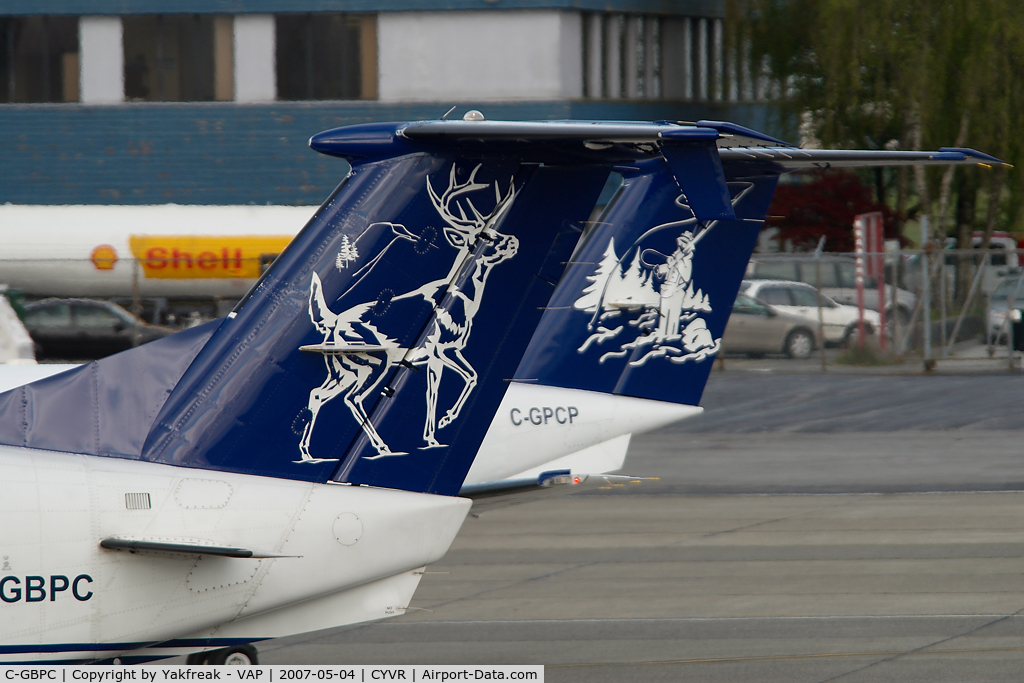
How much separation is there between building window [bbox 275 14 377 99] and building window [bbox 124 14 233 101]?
1.50 metres

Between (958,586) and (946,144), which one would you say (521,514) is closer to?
(958,586)

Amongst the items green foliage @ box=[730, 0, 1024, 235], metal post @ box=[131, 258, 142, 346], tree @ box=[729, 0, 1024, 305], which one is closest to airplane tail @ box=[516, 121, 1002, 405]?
metal post @ box=[131, 258, 142, 346]

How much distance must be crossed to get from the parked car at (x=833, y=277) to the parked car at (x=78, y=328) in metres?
12.9

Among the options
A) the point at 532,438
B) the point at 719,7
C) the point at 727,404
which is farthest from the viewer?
the point at 719,7

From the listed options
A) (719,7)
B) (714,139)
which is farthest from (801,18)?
(714,139)

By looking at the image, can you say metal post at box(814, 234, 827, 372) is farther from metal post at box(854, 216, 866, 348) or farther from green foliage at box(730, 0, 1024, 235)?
green foliage at box(730, 0, 1024, 235)

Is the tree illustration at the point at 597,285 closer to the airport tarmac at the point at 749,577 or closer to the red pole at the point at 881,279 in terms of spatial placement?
the airport tarmac at the point at 749,577

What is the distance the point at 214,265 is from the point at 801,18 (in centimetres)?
1835

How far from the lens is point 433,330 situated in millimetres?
5867

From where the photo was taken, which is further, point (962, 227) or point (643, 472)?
point (962, 227)

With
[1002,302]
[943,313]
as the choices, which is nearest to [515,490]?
[943,313]

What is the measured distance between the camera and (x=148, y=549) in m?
5.28

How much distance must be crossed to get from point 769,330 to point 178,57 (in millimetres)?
16905

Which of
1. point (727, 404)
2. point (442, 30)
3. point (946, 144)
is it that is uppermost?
point (442, 30)
